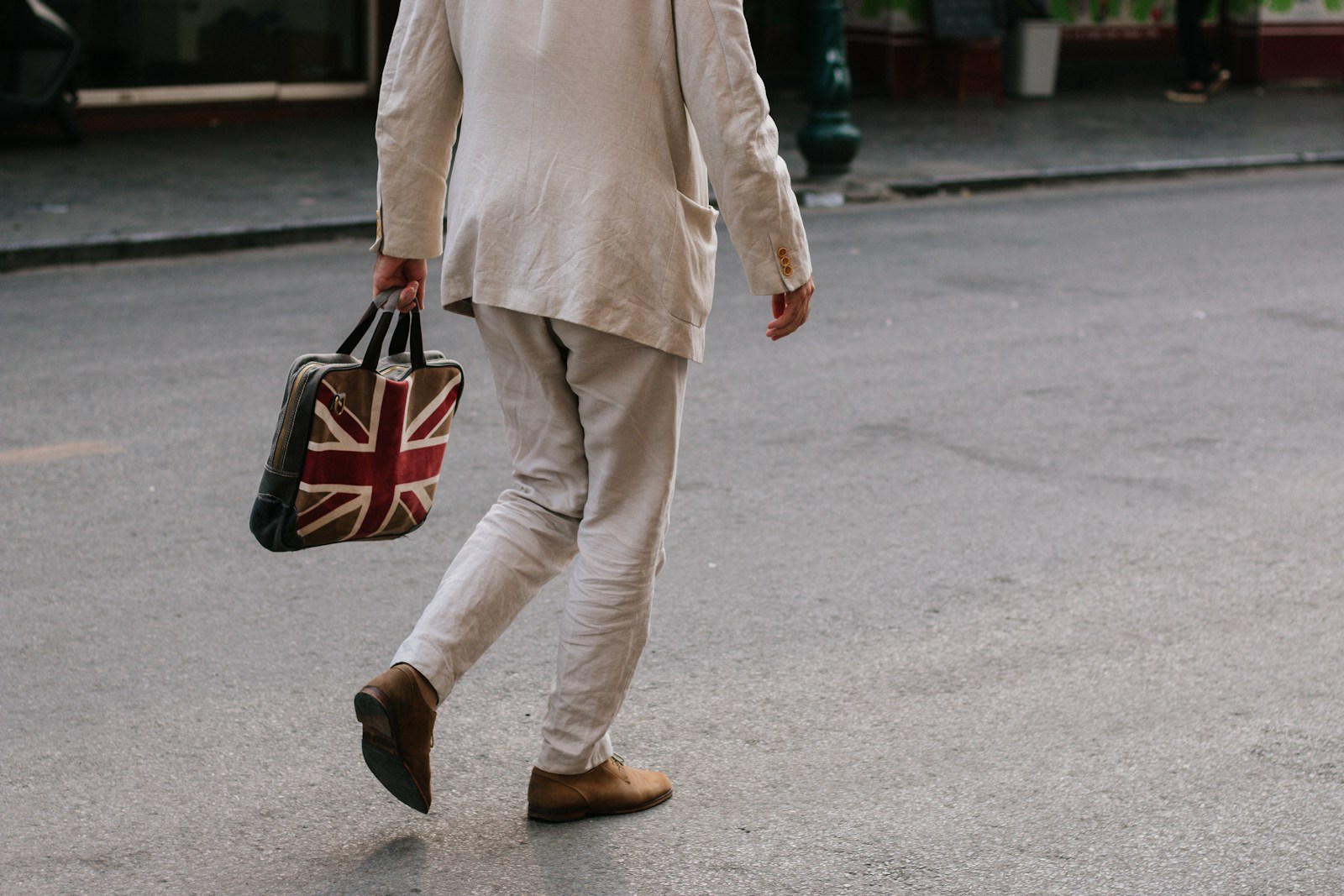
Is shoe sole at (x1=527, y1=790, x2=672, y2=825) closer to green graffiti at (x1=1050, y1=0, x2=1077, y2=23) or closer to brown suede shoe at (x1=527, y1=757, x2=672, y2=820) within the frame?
brown suede shoe at (x1=527, y1=757, x2=672, y2=820)

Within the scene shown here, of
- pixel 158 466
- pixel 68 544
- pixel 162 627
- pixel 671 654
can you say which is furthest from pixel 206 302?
pixel 671 654

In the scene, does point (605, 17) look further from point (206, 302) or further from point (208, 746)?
point (206, 302)

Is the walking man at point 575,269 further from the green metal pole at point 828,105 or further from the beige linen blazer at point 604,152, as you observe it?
the green metal pole at point 828,105

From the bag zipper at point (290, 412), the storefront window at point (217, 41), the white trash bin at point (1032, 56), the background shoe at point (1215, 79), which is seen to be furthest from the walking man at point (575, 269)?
the background shoe at point (1215, 79)

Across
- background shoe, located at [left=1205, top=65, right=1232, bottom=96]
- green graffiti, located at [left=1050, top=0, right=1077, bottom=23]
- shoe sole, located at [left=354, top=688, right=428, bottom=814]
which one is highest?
shoe sole, located at [left=354, top=688, right=428, bottom=814]

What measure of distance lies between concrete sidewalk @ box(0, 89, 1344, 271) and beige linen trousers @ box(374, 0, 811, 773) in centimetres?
704

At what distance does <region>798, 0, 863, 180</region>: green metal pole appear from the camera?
12.7 meters

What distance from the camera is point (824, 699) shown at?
3953mm

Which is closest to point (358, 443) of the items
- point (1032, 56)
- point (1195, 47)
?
point (1032, 56)

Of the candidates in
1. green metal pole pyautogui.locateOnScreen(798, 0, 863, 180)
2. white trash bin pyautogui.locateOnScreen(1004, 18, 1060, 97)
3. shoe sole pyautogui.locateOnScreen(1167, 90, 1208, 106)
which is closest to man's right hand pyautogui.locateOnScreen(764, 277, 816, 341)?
green metal pole pyautogui.locateOnScreen(798, 0, 863, 180)

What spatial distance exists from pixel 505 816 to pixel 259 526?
765 millimetres

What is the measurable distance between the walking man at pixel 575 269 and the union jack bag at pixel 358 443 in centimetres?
14

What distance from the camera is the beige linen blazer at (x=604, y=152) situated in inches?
118

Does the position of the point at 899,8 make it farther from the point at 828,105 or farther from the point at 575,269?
the point at 575,269
